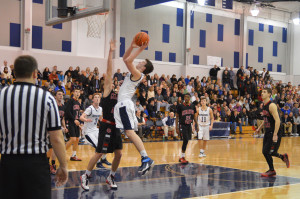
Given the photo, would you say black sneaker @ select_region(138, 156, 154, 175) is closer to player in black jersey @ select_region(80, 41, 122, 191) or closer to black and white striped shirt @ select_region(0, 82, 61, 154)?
player in black jersey @ select_region(80, 41, 122, 191)

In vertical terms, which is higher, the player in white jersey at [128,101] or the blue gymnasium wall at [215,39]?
the blue gymnasium wall at [215,39]

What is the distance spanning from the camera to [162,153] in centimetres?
1368

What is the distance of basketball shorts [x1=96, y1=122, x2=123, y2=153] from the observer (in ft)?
23.8

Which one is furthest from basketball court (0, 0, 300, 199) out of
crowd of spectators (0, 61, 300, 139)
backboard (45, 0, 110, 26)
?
crowd of spectators (0, 61, 300, 139)

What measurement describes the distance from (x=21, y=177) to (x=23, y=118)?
47 cm

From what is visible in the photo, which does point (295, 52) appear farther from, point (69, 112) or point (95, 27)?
Answer: point (69, 112)

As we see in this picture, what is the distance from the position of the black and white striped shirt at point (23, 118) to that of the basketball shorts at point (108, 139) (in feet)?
12.6

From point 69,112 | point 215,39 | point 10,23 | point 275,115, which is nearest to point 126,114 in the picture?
point 275,115

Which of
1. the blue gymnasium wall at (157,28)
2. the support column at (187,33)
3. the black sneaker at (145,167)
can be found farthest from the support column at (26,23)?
the black sneaker at (145,167)

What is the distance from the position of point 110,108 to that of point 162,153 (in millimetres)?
6614

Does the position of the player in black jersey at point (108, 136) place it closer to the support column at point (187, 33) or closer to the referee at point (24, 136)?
the referee at point (24, 136)

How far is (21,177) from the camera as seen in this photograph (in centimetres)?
333

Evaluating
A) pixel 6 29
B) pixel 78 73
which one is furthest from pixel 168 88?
pixel 6 29

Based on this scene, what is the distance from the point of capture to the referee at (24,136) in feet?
11.0
